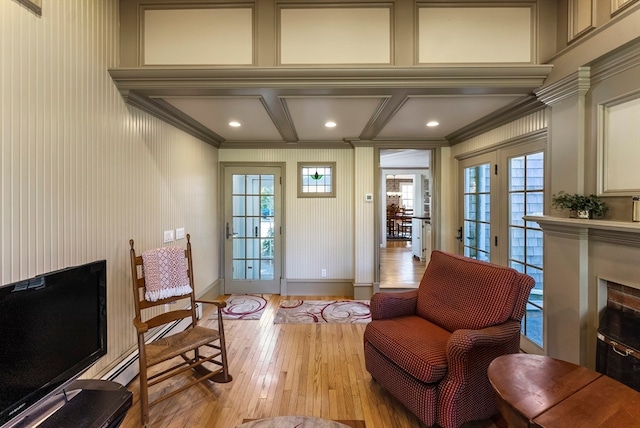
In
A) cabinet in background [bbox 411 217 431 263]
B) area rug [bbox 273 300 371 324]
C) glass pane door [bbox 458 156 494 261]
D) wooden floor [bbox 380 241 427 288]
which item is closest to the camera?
glass pane door [bbox 458 156 494 261]

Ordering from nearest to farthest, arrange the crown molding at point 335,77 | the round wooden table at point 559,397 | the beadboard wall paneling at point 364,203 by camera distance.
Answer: the round wooden table at point 559,397 < the crown molding at point 335,77 < the beadboard wall paneling at point 364,203

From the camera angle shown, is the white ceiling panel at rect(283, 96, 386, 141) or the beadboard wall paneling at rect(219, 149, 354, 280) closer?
the white ceiling panel at rect(283, 96, 386, 141)

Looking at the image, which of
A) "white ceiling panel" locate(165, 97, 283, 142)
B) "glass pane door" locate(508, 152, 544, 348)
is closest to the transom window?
"white ceiling panel" locate(165, 97, 283, 142)

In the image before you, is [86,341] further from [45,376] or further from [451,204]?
[451,204]

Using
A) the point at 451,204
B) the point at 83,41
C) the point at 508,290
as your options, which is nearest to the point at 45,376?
the point at 83,41

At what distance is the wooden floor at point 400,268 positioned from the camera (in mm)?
4637

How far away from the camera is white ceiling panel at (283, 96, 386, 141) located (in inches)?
101

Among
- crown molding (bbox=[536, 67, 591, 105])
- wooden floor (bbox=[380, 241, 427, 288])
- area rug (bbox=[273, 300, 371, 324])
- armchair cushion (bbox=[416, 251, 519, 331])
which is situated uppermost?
crown molding (bbox=[536, 67, 591, 105])

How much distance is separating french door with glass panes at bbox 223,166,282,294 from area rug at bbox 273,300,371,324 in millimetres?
649

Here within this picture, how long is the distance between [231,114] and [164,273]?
1754mm

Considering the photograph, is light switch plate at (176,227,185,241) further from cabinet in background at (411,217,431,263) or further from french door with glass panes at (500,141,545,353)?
cabinet in background at (411,217,431,263)

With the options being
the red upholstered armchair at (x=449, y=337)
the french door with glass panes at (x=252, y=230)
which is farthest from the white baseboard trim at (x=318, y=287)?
the red upholstered armchair at (x=449, y=337)

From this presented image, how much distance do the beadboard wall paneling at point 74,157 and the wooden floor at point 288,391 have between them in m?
0.73

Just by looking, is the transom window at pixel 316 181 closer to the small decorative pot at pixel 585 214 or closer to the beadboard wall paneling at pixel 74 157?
the beadboard wall paneling at pixel 74 157
